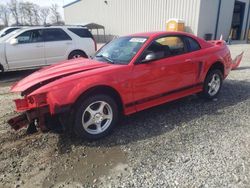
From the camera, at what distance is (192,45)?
5.01 m

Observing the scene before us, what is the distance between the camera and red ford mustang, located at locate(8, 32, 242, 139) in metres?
3.41

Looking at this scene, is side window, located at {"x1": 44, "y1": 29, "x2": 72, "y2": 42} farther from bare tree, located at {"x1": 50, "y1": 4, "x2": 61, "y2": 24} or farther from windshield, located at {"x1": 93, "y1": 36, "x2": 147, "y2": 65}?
bare tree, located at {"x1": 50, "y1": 4, "x2": 61, "y2": 24}

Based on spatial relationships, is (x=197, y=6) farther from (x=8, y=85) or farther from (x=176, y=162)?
(x=176, y=162)

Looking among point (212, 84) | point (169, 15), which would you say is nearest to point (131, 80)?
point (212, 84)

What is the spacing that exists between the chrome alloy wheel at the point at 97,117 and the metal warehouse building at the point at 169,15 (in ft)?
52.1

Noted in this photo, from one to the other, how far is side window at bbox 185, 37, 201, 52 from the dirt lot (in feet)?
4.34

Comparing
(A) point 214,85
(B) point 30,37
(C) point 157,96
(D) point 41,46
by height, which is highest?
(B) point 30,37

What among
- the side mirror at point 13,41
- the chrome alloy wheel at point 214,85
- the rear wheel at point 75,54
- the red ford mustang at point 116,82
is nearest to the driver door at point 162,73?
the red ford mustang at point 116,82

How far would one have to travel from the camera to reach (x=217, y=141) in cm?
370

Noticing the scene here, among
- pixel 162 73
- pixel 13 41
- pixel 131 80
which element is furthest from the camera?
pixel 13 41

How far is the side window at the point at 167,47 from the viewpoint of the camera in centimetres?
429

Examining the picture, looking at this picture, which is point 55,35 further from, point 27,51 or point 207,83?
point 207,83

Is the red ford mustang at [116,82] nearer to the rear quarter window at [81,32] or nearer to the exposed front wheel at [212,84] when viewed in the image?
the exposed front wheel at [212,84]

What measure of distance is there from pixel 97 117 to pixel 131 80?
0.82m
